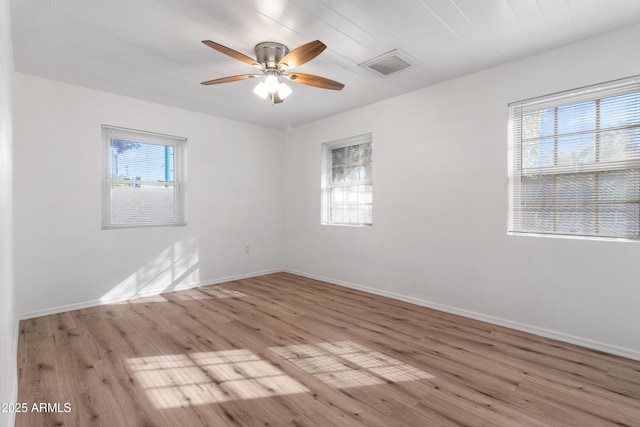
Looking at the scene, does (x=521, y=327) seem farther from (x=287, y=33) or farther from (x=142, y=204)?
(x=142, y=204)

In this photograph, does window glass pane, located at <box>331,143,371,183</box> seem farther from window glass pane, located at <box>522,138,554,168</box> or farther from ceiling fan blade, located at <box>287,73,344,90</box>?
window glass pane, located at <box>522,138,554,168</box>

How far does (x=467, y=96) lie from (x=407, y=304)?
2413mm

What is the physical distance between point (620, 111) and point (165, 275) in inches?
201

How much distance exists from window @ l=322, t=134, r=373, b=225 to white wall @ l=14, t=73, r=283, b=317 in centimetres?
118

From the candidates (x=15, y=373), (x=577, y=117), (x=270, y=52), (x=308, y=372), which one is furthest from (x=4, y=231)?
(x=577, y=117)

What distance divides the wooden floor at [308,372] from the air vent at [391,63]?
2.55 meters

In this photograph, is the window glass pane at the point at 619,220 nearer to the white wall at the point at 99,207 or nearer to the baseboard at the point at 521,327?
the baseboard at the point at 521,327

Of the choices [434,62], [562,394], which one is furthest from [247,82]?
[562,394]

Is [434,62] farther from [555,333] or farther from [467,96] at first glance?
[555,333]

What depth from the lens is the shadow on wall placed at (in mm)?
3895

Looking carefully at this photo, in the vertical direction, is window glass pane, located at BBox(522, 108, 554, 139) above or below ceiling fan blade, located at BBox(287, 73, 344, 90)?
below

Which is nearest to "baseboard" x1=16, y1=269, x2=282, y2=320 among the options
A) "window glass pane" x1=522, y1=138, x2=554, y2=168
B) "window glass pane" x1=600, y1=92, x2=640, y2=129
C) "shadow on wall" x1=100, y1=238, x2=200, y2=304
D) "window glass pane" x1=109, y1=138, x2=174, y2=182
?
"shadow on wall" x1=100, y1=238, x2=200, y2=304

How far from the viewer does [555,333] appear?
9.05ft

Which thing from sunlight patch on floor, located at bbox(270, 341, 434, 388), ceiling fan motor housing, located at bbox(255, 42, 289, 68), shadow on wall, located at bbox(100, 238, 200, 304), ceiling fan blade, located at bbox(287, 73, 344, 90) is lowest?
sunlight patch on floor, located at bbox(270, 341, 434, 388)
